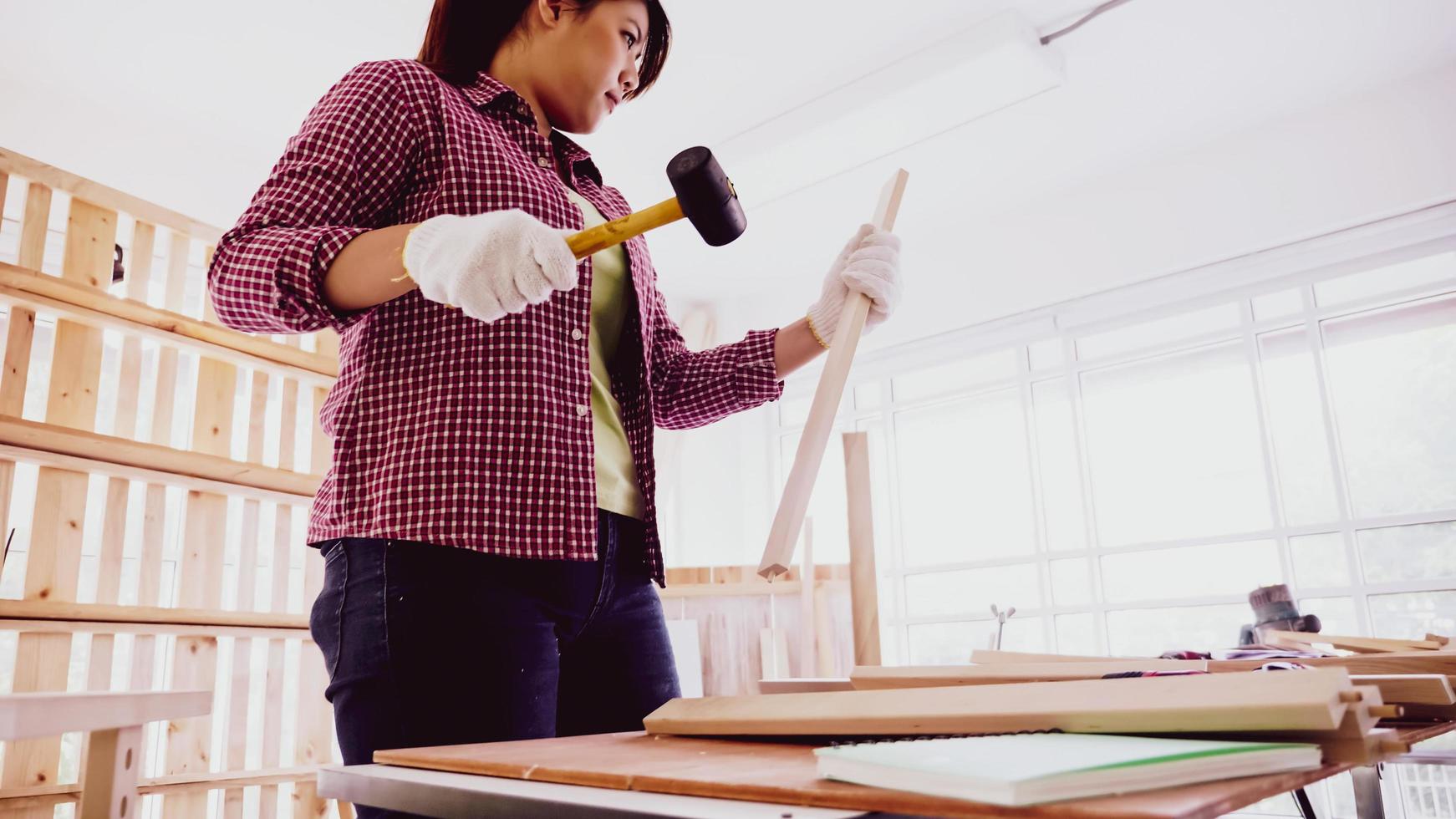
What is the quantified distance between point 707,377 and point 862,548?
158 cm

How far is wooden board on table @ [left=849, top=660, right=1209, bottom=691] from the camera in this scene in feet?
2.70

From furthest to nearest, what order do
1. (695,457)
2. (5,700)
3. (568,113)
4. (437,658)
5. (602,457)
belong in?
(695,457) < (568,113) < (602,457) < (437,658) < (5,700)

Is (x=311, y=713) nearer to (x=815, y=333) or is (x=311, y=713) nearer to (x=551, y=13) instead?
(x=815, y=333)

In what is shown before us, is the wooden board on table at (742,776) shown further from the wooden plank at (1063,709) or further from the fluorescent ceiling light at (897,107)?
the fluorescent ceiling light at (897,107)

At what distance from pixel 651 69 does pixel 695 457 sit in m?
3.34

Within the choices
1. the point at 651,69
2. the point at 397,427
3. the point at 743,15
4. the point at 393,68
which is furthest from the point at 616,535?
the point at 743,15

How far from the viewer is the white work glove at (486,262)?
0.77 m

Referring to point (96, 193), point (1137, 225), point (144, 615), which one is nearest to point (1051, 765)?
point (144, 615)

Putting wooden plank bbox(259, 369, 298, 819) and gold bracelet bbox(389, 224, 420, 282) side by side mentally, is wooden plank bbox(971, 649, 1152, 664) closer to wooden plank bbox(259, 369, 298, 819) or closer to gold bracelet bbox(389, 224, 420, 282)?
gold bracelet bbox(389, 224, 420, 282)

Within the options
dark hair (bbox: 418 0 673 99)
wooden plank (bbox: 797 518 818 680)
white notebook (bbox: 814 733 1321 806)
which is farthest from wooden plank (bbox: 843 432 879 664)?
white notebook (bbox: 814 733 1321 806)

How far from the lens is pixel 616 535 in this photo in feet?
3.17

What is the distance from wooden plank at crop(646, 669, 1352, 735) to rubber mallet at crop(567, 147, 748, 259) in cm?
41

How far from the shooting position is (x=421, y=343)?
898mm

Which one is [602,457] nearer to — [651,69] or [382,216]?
[382,216]
